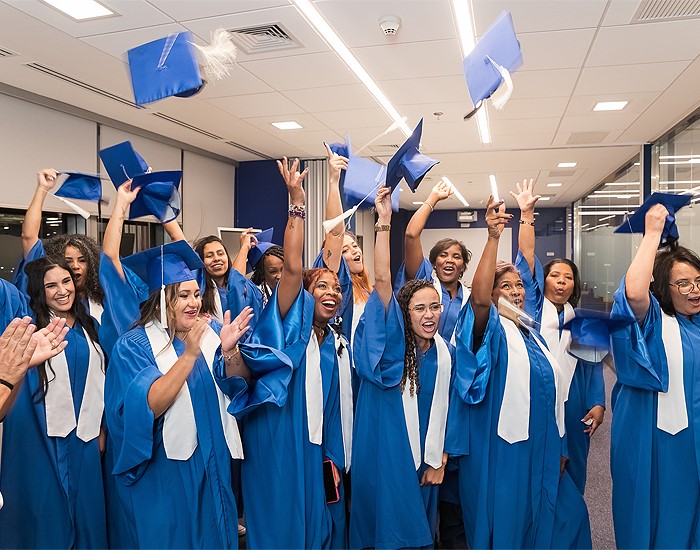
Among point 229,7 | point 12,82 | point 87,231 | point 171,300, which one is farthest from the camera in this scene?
point 87,231

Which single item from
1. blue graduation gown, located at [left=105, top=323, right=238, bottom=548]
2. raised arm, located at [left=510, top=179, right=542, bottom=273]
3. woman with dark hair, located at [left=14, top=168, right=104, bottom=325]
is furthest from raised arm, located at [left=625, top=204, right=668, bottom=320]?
woman with dark hair, located at [left=14, top=168, right=104, bottom=325]

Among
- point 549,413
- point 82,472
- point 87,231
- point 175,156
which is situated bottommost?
point 82,472

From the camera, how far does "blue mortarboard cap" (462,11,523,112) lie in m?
1.86

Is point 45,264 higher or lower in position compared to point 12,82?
lower

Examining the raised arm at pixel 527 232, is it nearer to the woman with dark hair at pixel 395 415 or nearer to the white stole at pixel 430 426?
the woman with dark hair at pixel 395 415

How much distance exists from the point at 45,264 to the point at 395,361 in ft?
4.89

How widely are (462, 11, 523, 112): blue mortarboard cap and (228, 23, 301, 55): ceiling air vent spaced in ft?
5.51

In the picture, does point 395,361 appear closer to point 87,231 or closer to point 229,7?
point 229,7

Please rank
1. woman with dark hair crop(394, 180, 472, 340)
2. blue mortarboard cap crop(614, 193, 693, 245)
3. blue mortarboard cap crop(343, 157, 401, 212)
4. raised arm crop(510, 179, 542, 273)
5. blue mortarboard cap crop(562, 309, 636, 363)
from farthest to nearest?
woman with dark hair crop(394, 180, 472, 340) < raised arm crop(510, 179, 542, 273) < blue mortarboard cap crop(343, 157, 401, 212) < blue mortarboard cap crop(614, 193, 693, 245) < blue mortarboard cap crop(562, 309, 636, 363)

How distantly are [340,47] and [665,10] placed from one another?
6.18ft

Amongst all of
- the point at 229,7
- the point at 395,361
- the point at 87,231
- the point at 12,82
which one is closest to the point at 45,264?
the point at 395,361

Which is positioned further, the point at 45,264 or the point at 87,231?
the point at 87,231

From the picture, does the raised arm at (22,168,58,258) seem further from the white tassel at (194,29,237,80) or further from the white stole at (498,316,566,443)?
the white stole at (498,316,566,443)

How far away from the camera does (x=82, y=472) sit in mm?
2223
